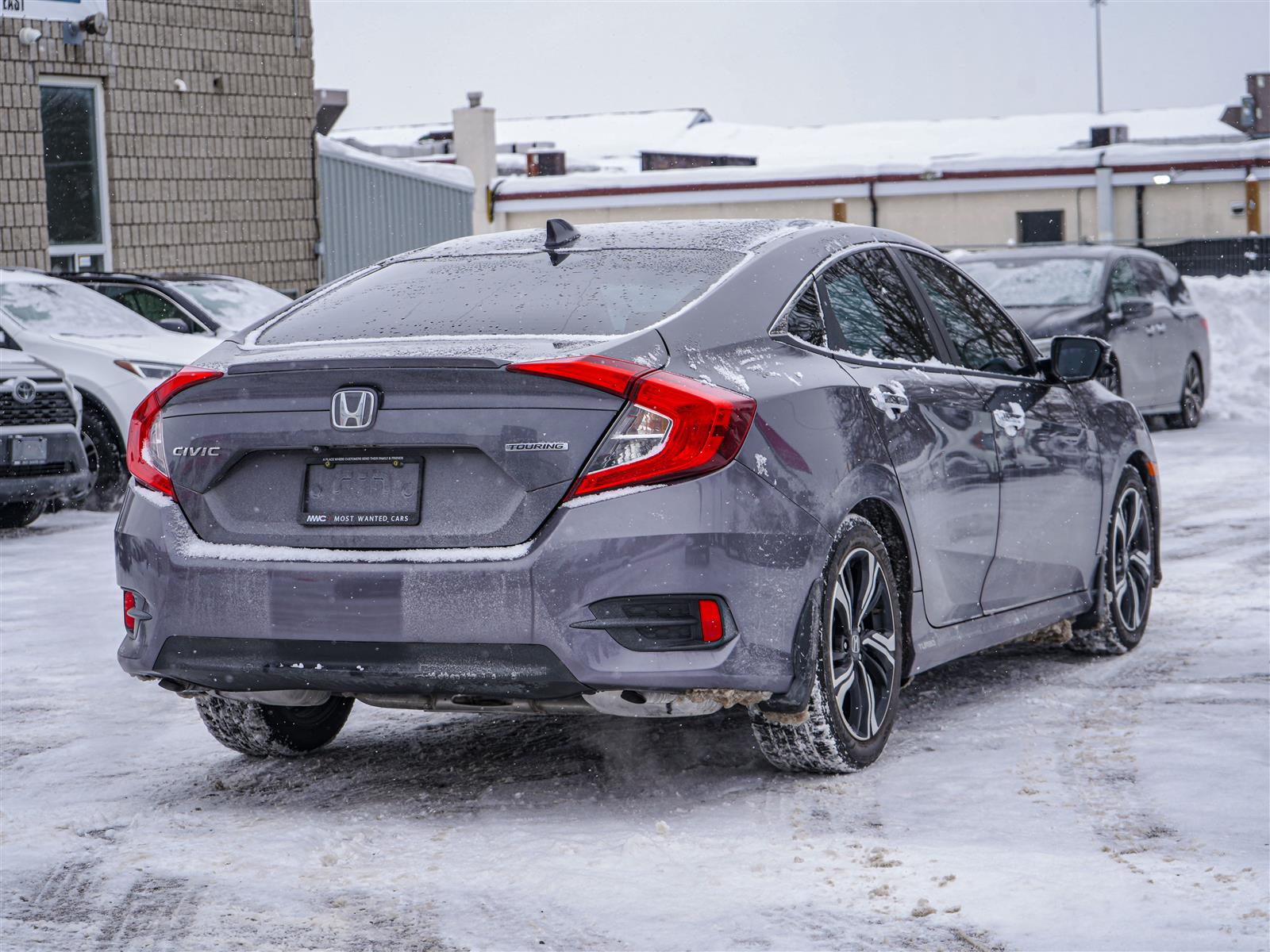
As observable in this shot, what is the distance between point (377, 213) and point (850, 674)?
65.3ft

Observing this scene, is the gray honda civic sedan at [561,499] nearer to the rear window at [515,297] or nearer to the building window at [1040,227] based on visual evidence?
the rear window at [515,297]

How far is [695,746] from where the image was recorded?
223 inches

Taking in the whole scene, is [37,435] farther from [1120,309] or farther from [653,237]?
[1120,309]

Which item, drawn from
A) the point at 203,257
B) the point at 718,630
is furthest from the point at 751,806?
the point at 203,257

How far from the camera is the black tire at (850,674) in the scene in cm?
502

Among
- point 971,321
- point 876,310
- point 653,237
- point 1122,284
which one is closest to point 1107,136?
point 1122,284

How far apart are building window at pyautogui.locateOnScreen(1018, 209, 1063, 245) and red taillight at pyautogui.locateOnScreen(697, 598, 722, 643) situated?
122 ft

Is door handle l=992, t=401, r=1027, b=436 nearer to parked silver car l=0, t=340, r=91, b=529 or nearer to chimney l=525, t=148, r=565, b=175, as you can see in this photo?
parked silver car l=0, t=340, r=91, b=529

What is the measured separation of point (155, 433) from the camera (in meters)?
5.02

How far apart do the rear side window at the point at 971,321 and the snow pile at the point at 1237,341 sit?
1265 cm

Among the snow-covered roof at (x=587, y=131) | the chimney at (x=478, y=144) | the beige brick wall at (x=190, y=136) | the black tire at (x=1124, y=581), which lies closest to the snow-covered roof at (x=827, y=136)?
the snow-covered roof at (x=587, y=131)

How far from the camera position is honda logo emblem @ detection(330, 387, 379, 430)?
4.64m

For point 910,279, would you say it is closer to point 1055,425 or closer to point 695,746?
point 1055,425

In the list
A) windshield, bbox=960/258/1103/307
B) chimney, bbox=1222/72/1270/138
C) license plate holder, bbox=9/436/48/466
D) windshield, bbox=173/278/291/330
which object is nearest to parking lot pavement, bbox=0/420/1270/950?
license plate holder, bbox=9/436/48/466
